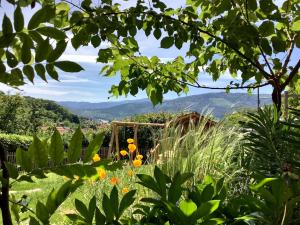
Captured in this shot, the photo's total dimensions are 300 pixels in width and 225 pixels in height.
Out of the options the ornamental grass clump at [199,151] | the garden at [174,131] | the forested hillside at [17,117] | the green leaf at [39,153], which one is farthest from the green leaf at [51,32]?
the forested hillside at [17,117]

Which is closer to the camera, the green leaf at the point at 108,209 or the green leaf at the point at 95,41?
the green leaf at the point at 108,209

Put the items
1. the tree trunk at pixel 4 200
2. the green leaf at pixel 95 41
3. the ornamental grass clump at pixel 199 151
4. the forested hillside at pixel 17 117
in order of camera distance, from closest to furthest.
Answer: the tree trunk at pixel 4 200, the green leaf at pixel 95 41, the ornamental grass clump at pixel 199 151, the forested hillside at pixel 17 117

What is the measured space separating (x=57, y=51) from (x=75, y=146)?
19 cm

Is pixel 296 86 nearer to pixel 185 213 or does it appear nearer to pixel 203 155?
pixel 203 155

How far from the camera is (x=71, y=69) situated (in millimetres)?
768

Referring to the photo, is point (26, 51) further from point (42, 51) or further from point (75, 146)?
point (75, 146)

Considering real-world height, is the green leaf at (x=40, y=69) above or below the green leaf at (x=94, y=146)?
above

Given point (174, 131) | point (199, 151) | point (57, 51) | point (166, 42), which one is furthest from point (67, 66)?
point (174, 131)

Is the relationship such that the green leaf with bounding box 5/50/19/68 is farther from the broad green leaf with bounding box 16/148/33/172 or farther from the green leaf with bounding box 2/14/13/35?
the broad green leaf with bounding box 16/148/33/172

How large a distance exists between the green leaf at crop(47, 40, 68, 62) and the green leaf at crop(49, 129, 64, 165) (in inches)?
7.0

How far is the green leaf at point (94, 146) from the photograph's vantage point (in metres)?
0.65

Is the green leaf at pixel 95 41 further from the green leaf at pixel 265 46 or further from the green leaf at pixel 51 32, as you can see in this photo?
the green leaf at pixel 51 32

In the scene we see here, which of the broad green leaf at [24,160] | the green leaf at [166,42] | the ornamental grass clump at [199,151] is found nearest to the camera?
the broad green leaf at [24,160]

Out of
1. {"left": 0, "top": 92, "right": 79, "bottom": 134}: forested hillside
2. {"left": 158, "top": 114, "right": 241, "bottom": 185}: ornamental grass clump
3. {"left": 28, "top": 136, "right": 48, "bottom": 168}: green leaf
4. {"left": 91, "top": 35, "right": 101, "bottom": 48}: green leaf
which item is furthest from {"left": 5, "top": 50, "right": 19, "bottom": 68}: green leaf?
{"left": 0, "top": 92, "right": 79, "bottom": 134}: forested hillside
